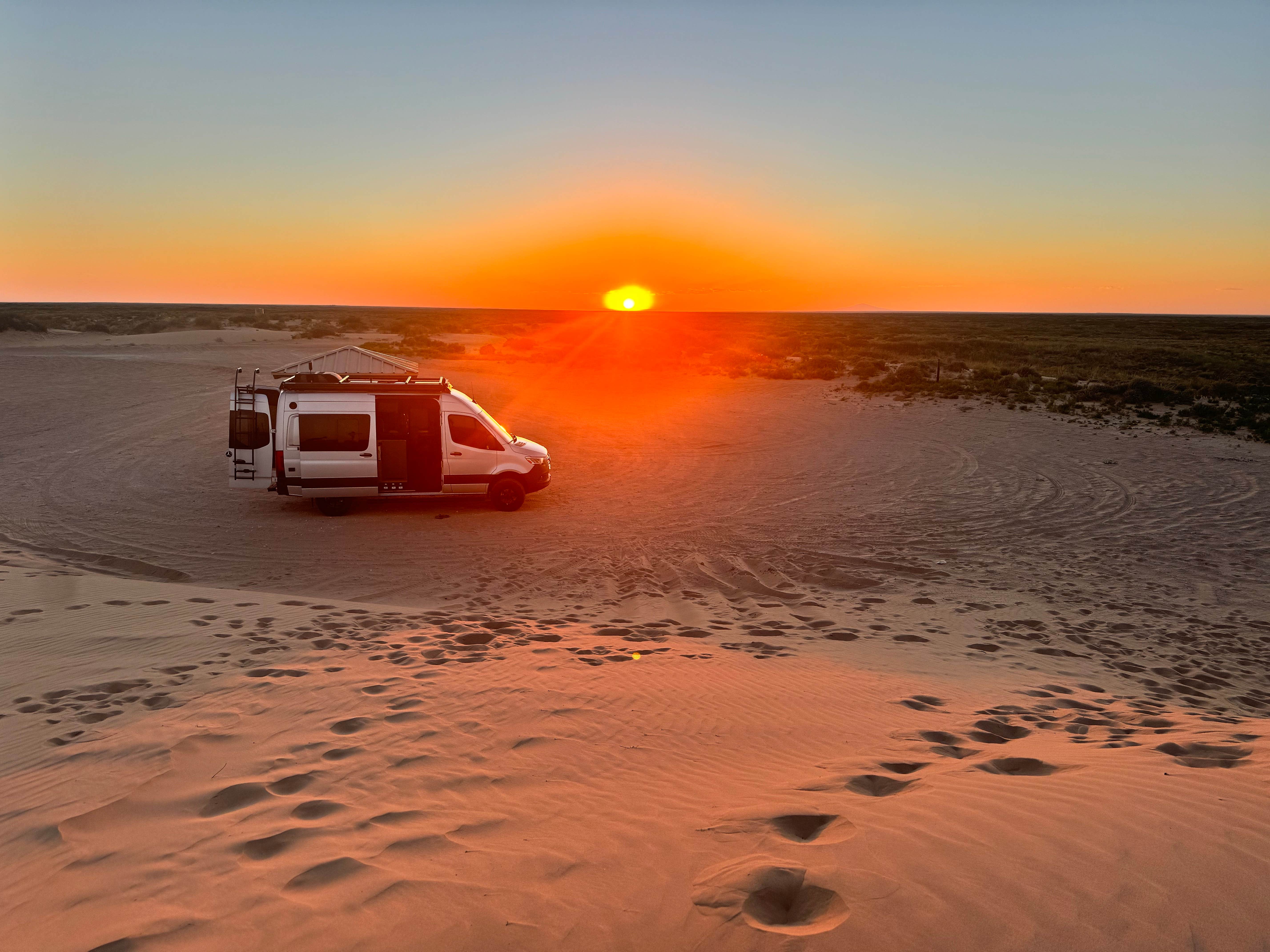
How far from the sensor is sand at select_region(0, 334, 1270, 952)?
11.0ft

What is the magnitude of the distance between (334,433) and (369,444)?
1.92 ft

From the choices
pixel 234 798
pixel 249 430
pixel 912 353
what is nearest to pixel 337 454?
pixel 249 430

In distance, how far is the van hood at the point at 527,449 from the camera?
1424 centimetres

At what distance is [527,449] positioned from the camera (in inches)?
569

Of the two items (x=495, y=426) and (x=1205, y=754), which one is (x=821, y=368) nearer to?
(x=495, y=426)

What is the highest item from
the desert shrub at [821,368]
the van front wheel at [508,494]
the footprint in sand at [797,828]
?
the desert shrub at [821,368]

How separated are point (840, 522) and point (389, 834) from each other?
1074 centimetres

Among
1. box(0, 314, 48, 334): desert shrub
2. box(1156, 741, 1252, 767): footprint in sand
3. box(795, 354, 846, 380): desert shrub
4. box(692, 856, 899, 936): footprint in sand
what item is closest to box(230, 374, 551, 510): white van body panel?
box(1156, 741, 1252, 767): footprint in sand

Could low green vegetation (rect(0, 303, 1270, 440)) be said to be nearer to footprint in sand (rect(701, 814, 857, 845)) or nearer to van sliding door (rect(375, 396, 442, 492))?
van sliding door (rect(375, 396, 442, 492))

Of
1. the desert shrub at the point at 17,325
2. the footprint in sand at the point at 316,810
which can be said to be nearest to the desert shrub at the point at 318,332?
the desert shrub at the point at 17,325

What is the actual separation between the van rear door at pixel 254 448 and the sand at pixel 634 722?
75 centimetres

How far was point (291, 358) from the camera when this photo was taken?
129ft

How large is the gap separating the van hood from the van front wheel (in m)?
0.51

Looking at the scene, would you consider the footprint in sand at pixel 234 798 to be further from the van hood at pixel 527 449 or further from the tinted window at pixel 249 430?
the van hood at pixel 527 449
